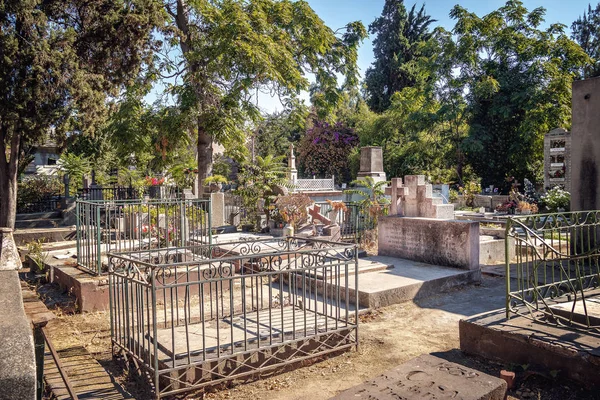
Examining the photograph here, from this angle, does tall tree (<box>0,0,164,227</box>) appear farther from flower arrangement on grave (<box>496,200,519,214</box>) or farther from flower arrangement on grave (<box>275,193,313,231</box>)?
flower arrangement on grave (<box>496,200,519,214</box>)

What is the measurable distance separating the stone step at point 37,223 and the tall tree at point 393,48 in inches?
1122

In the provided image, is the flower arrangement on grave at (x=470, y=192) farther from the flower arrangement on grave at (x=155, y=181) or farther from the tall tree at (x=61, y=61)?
the tall tree at (x=61, y=61)

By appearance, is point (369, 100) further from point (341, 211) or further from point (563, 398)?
point (563, 398)

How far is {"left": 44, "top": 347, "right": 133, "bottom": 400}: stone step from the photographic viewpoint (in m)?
3.97

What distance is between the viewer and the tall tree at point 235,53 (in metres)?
14.8

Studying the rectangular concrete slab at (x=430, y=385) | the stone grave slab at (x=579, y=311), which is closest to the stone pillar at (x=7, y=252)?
the rectangular concrete slab at (x=430, y=385)

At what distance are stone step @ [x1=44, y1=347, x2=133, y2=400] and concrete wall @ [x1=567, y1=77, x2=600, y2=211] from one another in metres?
7.75

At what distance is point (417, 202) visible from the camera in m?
9.95

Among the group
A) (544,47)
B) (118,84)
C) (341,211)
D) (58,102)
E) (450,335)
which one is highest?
(544,47)

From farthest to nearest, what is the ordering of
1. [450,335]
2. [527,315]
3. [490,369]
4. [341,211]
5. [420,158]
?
[420,158] < [341,211] < [450,335] < [527,315] < [490,369]

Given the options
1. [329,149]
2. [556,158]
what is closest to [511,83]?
[556,158]

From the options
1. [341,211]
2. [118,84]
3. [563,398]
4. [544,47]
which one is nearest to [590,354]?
[563,398]

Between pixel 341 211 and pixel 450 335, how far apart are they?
802 cm

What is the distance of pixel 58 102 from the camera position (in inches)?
547
